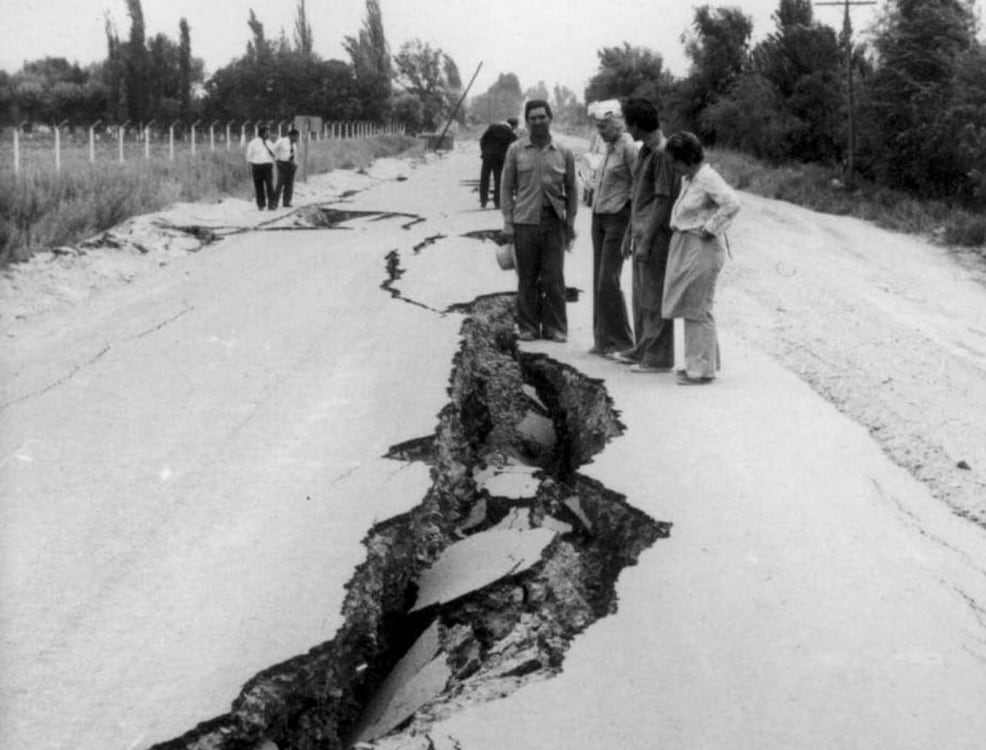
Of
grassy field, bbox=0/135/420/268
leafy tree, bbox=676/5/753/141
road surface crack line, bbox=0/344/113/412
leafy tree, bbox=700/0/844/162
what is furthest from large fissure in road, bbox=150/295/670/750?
leafy tree, bbox=676/5/753/141

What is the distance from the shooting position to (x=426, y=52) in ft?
228

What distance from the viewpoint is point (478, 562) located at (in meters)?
3.94

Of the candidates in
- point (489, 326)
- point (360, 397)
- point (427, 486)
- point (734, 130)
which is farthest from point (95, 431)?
point (734, 130)

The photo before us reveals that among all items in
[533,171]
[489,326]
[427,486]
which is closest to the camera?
[427,486]

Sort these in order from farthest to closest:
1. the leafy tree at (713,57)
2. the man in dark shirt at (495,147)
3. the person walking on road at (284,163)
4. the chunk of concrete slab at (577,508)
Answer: the leafy tree at (713,57) < the person walking on road at (284,163) < the man in dark shirt at (495,147) < the chunk of concrete slab at (577,508)

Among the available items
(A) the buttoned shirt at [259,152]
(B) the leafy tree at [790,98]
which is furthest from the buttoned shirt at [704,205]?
(B) the leafy tree at [790,98]

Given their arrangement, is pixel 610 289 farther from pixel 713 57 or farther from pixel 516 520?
pixel 713 57

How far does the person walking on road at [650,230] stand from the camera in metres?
6.14

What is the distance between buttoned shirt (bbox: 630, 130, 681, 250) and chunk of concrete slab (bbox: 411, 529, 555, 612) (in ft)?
8.77

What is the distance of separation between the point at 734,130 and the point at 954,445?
1330 inches

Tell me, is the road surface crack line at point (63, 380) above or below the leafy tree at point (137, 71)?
below

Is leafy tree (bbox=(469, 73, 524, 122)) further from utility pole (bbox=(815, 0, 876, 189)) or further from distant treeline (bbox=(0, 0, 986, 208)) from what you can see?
utility pole (bbox=(815, 0, 876, 189))

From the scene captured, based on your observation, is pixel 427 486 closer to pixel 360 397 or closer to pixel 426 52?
pixel 360 397

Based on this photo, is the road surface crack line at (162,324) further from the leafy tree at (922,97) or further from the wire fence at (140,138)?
the leafy tree at (922,97)
